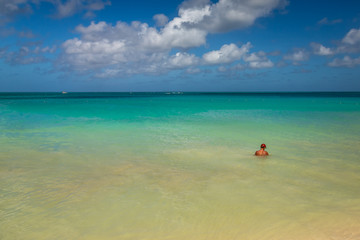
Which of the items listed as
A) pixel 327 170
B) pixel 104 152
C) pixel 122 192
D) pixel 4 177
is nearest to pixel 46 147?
pixel 104 152

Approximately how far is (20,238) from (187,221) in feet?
9.43

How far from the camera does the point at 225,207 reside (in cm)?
520

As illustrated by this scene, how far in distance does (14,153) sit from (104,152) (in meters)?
3.40

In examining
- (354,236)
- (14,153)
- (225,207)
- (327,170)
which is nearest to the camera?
(354,236)

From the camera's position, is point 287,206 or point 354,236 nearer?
point 354,236

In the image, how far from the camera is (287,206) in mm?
5246

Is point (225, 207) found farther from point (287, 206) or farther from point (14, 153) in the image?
point (14, 153)

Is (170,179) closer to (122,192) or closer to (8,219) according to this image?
(122,192)

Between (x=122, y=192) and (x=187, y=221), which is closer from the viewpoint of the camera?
(x=187, y=221)

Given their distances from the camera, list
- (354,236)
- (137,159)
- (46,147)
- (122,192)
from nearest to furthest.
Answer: (354,236)
(122,192)
(137,159)
(46,147)

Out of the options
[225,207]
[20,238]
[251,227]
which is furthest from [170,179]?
[20,238]

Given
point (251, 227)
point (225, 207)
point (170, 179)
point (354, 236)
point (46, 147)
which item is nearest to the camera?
point (354, 236)

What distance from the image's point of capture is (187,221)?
15.3ft

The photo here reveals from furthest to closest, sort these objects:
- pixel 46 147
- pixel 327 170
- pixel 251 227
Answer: pixel 46 147, pixel 327 170, pixel 251 227
